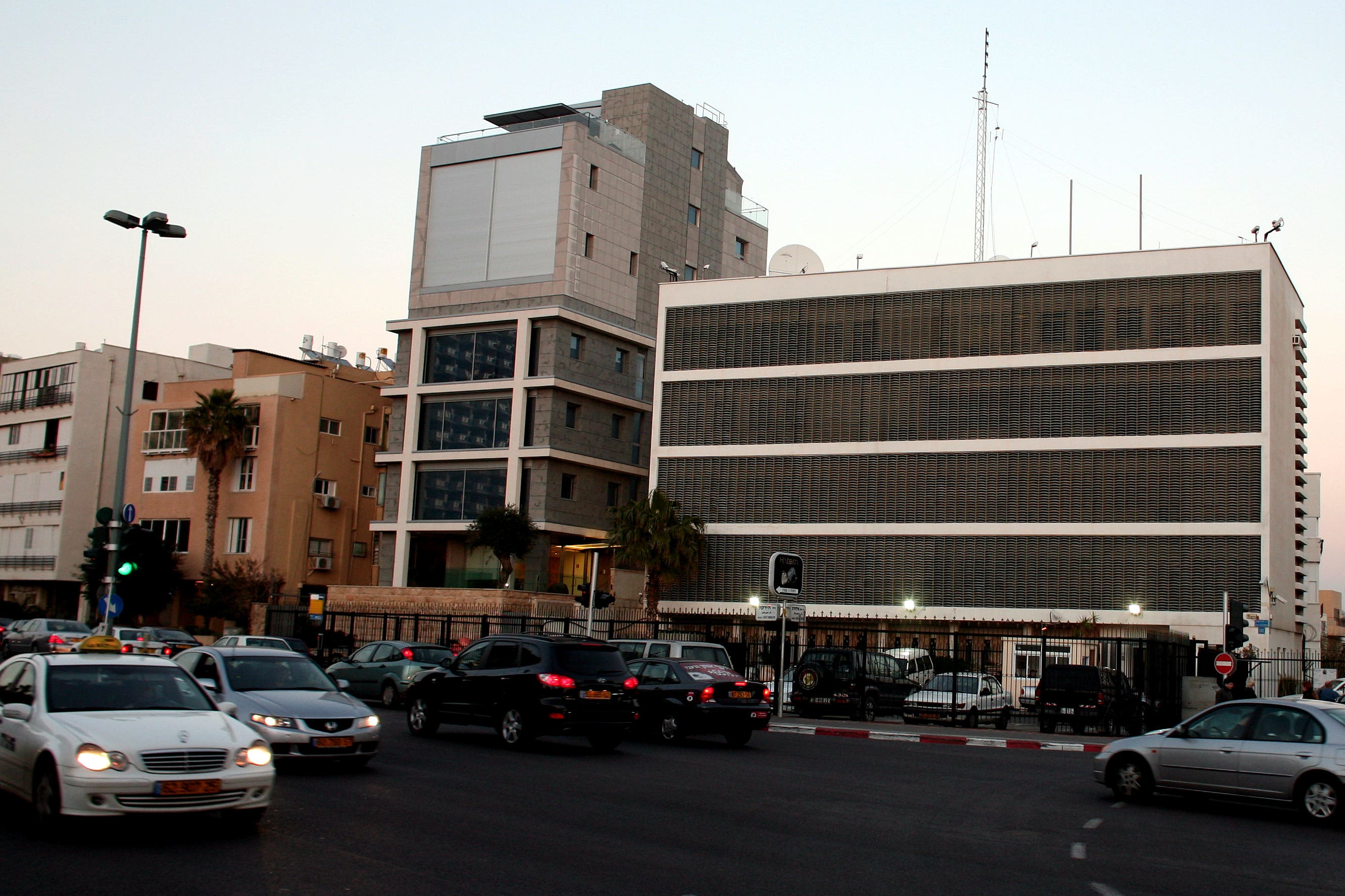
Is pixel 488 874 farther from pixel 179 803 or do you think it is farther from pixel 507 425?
pixel 507 425

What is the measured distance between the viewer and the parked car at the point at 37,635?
3878cm

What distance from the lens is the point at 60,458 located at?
239ft

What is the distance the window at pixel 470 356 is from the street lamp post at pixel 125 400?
34.0 meters

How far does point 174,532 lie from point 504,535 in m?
20.7

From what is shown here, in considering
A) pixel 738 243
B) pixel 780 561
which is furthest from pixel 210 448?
pixel 780 561

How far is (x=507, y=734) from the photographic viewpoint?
64.7 ft

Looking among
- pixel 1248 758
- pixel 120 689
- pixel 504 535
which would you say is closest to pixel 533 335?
pixel 504 535

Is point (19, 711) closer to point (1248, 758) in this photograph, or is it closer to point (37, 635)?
point (1248, 758)

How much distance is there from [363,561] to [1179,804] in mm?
59949

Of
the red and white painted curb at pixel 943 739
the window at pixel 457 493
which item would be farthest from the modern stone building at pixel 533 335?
the red and white painted curb at pixel 943 739

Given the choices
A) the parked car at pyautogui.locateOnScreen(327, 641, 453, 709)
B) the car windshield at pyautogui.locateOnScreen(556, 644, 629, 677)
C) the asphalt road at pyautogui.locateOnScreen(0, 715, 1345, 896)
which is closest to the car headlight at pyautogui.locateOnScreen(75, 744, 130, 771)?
the asphalt road at pyautogui.locateOnScreen(0, 715, 1345, 896)

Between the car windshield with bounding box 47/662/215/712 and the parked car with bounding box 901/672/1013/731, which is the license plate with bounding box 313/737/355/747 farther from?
the parked car with bounding box 901/672/1013/731

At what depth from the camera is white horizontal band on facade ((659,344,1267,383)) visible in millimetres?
54094

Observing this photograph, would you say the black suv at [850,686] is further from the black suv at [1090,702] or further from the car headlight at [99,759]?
the car headlight at [99,759]
